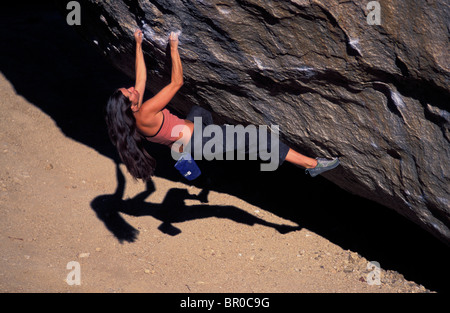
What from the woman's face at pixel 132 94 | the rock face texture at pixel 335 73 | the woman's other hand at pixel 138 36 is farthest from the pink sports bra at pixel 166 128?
the woman's other hand at pixel 138 36

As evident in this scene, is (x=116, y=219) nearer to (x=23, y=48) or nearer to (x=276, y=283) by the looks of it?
(x=276, y=283)

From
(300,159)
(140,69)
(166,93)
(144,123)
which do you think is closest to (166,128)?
(144,123)

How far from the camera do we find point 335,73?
3137mm

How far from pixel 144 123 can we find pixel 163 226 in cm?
142

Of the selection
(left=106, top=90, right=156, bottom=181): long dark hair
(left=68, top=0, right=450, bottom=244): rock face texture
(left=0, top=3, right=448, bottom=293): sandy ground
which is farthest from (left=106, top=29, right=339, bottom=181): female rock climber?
(left=0, top=3, right=448, bottom=293): sandy ground

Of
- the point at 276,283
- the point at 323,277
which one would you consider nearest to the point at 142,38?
the point at 276,283

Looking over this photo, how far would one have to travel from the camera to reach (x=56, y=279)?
136 inches

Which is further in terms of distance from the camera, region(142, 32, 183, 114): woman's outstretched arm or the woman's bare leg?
the woman's bare leg

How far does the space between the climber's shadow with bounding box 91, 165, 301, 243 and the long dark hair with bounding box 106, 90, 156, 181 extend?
976mm

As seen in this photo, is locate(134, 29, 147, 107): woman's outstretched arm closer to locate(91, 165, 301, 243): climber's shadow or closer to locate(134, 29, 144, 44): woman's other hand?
locate(134, 29, 144, 44): woman's other hand

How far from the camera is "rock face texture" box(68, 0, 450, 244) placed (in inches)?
111

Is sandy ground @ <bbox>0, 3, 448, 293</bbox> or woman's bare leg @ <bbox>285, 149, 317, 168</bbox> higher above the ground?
woman's bare leg @ <bbox>285, 149, 317, 168</bbox>

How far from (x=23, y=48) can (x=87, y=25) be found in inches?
107

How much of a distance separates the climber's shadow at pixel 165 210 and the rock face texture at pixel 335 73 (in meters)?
1.16
